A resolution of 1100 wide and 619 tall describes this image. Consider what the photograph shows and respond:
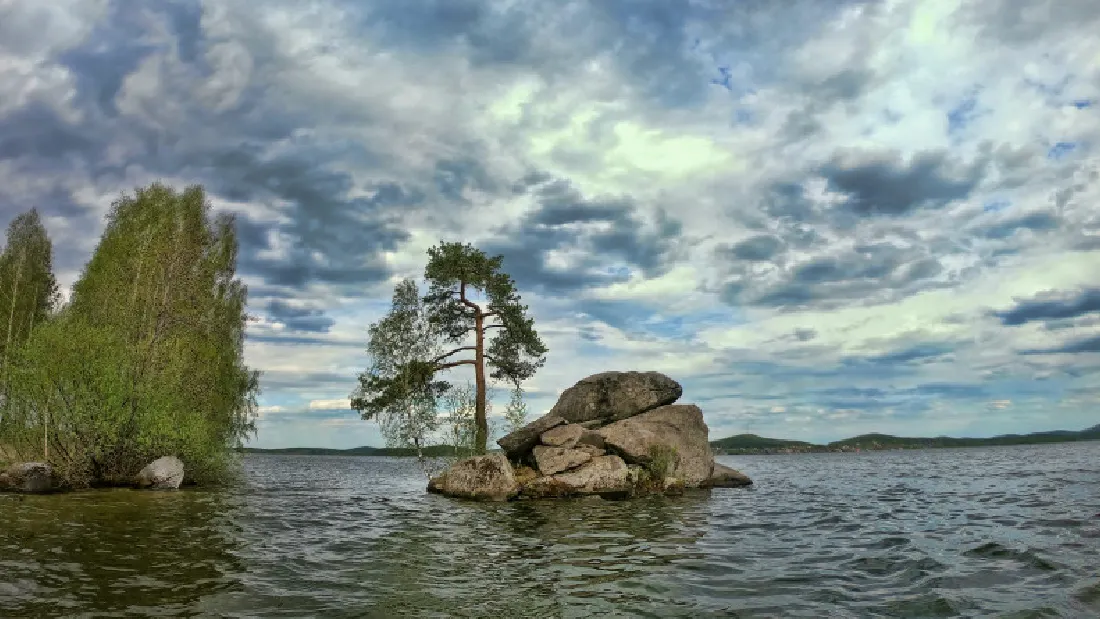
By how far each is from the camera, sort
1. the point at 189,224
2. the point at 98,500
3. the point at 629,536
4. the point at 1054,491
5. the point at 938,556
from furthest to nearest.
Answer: the point at 189,224
the point at 1054,491
the point at 98,500
the point at 629,536
the point at 938,556

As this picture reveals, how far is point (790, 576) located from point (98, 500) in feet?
82.3

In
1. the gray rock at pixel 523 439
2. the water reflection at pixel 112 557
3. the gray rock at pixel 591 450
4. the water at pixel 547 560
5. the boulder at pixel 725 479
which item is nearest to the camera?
the water reflection at pixel 112 557

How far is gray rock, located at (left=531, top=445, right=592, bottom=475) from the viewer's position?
32219 mm

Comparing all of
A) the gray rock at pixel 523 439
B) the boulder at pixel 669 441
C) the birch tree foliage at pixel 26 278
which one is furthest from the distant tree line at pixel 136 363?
the boulder at pixel 669 441

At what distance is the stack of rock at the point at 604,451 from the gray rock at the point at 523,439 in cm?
5

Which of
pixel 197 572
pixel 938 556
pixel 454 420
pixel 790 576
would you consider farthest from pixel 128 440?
pixel 938 556

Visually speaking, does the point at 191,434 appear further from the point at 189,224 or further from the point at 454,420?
the point at 189,224

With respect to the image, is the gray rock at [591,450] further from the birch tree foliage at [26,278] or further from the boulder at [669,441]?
the birch tree foliage at [26,278]

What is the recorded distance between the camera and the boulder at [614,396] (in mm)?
38062

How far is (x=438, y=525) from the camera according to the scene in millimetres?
20891

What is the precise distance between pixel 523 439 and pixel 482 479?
338cm

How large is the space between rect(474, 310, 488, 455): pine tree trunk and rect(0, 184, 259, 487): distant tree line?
13.7 m

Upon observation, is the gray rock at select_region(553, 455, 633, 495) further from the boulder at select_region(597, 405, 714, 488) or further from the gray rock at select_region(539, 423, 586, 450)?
the gray rock at select_region(539, 423, 586, 450)

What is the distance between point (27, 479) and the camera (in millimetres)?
28562
